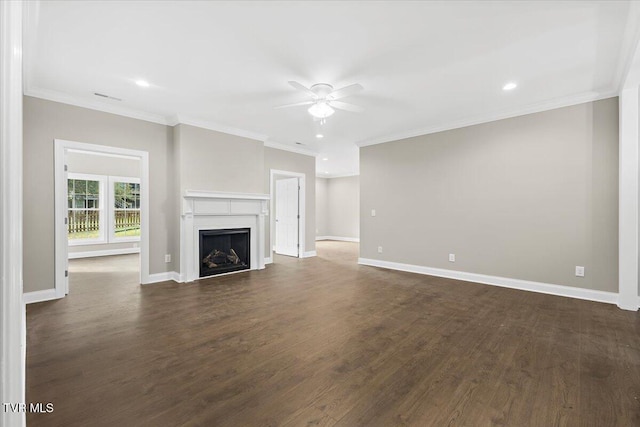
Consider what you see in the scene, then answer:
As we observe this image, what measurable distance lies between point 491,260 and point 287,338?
3619mm

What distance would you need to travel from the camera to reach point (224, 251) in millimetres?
5516

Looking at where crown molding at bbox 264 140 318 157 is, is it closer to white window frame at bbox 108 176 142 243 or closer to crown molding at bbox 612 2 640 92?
white window frame at bbox 108 176 142 243

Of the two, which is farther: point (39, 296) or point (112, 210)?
point (112, 210)

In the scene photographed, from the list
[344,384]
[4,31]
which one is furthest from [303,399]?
[4,31]

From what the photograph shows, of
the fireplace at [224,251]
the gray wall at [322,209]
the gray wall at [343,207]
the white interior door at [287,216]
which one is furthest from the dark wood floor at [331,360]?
the gray wall at [322,209]

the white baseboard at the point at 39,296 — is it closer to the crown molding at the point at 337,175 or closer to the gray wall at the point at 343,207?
the gray wall at the point at 343,207

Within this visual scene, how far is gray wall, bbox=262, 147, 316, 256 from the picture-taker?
21.2ft

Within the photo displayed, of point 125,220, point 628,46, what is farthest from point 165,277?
point 628,46

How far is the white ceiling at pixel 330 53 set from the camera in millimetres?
2275

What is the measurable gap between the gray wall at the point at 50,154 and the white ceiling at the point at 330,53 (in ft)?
0.68

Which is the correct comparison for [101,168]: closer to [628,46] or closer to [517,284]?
[517,284]

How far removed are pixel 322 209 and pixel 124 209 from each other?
21.8ft

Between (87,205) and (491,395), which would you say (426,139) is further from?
(87,205)

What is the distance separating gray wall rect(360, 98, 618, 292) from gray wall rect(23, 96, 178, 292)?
13.7 ft
